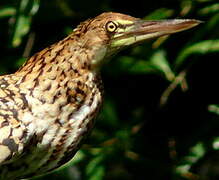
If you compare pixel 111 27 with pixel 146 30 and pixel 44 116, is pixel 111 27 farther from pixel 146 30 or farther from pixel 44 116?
pixel 44 116

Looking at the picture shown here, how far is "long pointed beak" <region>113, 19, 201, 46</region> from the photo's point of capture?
3.02 meters

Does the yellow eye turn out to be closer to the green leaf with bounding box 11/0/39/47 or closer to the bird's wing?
the bird's wing

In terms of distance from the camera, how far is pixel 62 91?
308cm

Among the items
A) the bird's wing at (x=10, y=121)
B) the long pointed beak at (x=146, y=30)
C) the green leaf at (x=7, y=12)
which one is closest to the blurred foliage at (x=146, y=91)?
the green leaf at (x=7, y=12)

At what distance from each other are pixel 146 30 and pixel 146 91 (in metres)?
1.19

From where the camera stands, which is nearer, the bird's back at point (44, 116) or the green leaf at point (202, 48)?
the bird's back at point (44, 116)

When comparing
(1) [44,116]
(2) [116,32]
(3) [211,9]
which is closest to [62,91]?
(1) [44,116]

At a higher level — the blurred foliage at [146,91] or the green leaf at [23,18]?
the green leaf at [23,18]

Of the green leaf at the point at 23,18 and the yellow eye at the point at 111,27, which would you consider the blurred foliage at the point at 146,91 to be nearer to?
the green leaf at the point at 23,18

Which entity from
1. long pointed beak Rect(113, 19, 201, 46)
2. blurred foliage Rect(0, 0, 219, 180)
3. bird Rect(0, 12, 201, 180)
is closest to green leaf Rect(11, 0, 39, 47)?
blurred foliage Rect(0, 0, 219, 180)

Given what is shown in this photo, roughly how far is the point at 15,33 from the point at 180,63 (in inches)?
25.8

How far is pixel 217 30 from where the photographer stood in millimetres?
3738

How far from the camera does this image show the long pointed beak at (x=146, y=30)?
3021 millimetres

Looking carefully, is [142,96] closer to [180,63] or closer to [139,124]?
[139,124]
